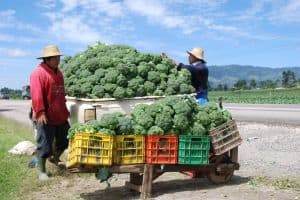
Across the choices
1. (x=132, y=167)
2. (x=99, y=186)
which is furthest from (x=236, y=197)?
(x=99, y=186)

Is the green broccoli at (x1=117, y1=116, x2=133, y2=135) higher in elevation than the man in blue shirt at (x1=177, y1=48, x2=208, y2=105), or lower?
lower

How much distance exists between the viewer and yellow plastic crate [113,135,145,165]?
7.38 meters

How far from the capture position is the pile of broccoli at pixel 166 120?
24.1 feet

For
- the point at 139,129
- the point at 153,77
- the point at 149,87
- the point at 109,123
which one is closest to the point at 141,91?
the point at 149,87

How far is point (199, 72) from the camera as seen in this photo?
30.6 feet

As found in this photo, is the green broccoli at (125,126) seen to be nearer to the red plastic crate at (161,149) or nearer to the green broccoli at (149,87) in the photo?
the red plastic crate at (161,149)

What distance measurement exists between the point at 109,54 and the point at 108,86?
1.13 m

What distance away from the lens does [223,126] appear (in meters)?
8.13

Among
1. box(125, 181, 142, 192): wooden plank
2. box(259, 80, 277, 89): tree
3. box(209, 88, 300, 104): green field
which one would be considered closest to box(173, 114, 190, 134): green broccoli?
box(125, 181, 142, 192): wooden plank

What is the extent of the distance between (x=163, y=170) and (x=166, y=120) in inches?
30.0

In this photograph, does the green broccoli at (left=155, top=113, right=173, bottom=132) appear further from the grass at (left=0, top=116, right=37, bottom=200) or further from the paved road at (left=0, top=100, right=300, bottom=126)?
the paved road at (left=0, top=100, right=300, bottom=126)

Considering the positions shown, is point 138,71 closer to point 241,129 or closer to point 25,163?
point 25,163

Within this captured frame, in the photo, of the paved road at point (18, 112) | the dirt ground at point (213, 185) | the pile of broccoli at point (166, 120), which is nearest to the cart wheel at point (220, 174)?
the dirt ground at point (213, 185)

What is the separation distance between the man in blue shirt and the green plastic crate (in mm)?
1452
